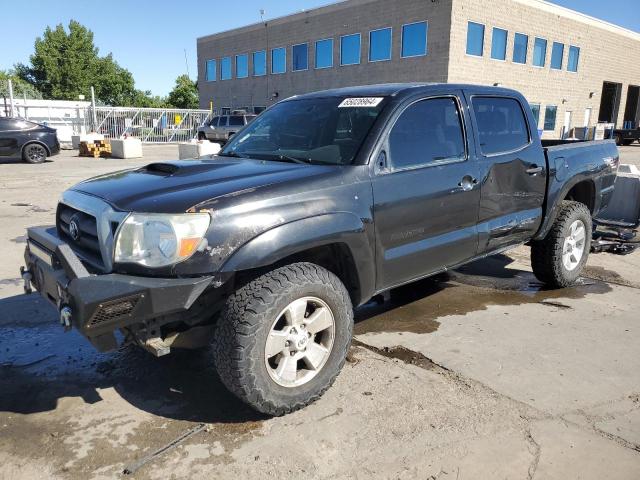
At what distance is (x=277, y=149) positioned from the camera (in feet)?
12.3

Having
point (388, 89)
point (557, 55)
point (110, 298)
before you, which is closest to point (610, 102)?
point (557, 55)

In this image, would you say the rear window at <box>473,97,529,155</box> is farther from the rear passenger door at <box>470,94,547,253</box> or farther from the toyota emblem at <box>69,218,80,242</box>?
the toyota emblem at <box>69,218,80,242</box>

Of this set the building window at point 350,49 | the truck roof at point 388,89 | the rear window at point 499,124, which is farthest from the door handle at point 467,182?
the building window at point 350,49

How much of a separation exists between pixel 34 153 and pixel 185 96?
194 feet

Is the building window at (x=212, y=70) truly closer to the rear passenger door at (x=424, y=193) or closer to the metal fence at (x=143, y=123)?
the metal fence at (x=143, y=123)

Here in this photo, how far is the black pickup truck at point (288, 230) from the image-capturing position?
257 cm

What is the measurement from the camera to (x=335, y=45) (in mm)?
32938

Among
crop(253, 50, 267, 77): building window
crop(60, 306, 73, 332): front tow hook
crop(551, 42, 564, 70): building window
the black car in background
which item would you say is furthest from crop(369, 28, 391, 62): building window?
crop(60, 306, 73, 332): front tow hook

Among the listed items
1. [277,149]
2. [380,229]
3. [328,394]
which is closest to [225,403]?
[328,394]

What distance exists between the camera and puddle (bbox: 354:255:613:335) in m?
4.35

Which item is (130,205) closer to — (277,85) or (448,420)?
(448,420)

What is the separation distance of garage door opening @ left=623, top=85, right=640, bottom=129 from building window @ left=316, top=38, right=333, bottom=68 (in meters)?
24.7

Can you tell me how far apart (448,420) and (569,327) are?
187 cm

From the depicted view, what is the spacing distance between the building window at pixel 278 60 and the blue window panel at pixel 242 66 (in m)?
3.29
